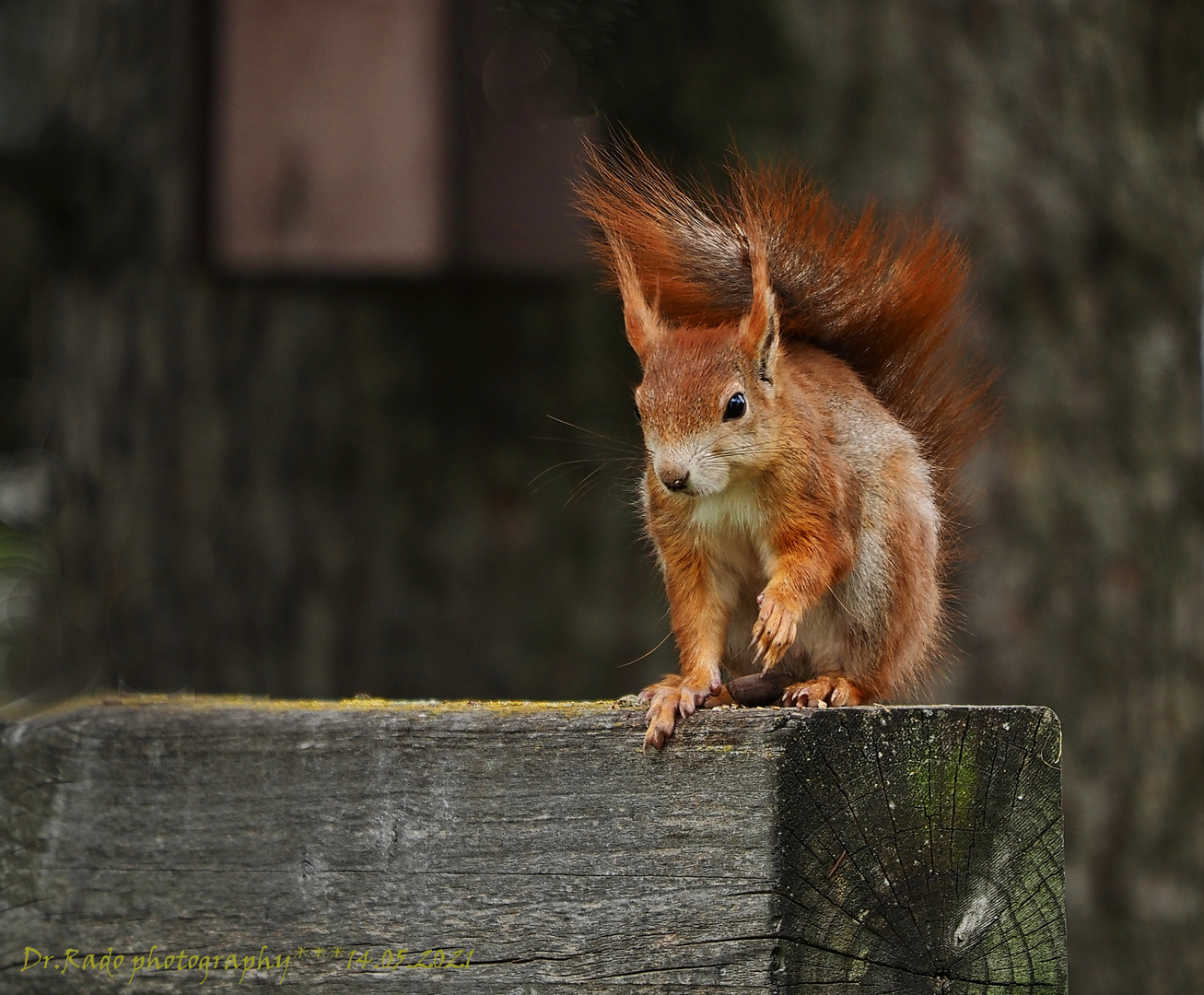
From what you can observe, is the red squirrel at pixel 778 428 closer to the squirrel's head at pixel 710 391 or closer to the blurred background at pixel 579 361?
the squirrel's head at pixel 710 391

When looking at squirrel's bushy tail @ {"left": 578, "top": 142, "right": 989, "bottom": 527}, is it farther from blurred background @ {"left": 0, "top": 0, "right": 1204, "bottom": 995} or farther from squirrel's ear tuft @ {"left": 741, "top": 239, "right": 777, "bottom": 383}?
blurred background @ {"left": 0, "top": 0, "right": 1204, "bottom": 995}

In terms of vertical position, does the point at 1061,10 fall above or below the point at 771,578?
above

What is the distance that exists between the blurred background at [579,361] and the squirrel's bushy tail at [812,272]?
0.65m

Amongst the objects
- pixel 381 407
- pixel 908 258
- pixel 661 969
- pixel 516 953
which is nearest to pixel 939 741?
pixel 661 969

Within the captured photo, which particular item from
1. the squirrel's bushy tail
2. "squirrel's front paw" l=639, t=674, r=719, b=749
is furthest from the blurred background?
"squirrel's front paw" l=639, t=674, r=719, b=749

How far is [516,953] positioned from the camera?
106cm

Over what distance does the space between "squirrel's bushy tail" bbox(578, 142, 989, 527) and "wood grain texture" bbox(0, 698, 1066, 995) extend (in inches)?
20.1

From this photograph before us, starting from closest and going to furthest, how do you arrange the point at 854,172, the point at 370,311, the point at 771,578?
the point at 771,578
the point at 854,172
the point at 370,311

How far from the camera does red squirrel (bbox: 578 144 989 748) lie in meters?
1.33

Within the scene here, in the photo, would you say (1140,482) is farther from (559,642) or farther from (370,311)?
(370,311)

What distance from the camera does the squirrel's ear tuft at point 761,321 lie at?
51.4 inches

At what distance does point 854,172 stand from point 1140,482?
28.8 inches

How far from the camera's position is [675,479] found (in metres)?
1.28

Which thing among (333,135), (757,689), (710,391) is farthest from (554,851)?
(333,135)
